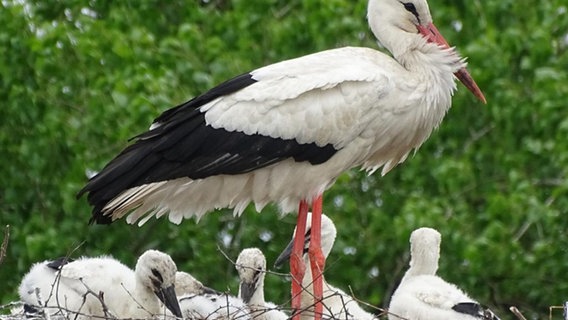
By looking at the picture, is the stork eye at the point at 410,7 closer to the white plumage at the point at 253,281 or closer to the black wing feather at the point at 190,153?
the black wing feather at the point at 190,153

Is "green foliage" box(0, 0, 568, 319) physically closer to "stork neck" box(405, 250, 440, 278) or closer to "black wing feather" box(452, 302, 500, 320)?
"stork neck" box(405, 250, 440, 278)

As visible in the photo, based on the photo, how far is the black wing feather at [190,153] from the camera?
11.7 meters

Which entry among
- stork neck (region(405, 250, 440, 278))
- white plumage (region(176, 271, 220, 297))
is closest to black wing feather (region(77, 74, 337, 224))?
white plumage (region(176, 271, 220, 297))

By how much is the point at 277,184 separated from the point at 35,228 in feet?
13.1

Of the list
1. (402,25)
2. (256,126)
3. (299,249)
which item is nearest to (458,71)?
(402,25)

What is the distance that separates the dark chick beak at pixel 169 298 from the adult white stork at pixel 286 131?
39 centimetres

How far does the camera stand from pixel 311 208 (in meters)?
12.4

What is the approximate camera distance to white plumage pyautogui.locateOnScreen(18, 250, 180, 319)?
39.1 feet

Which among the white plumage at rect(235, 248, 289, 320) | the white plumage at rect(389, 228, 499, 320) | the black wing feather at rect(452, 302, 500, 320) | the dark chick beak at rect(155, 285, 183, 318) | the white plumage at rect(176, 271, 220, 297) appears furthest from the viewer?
the white plumage at rect(176, 271, 220, 297)

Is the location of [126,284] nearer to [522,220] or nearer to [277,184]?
[277,184]

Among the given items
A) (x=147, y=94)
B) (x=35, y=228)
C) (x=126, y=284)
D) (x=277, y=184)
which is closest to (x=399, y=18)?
(x=277, y=184)

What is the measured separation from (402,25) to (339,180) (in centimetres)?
344

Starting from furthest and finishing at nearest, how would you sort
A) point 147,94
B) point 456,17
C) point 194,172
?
point 456,17 < point 147,94 < point 194,172

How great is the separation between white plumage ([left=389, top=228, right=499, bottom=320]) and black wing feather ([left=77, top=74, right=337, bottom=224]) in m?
0.85
